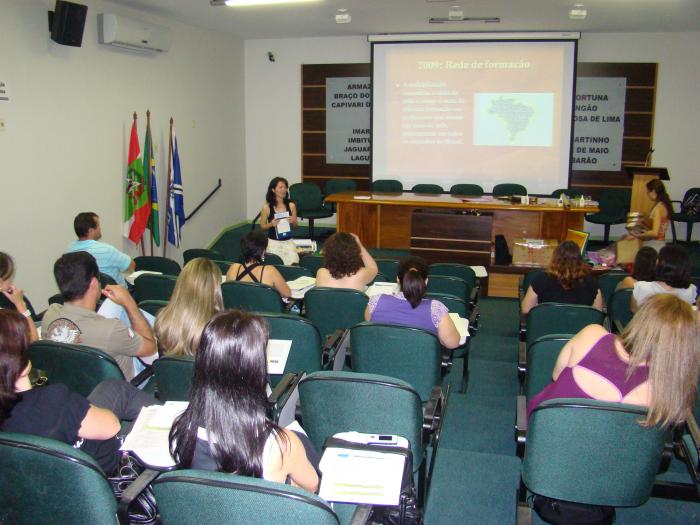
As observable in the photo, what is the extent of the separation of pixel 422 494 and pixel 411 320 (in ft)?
3.58

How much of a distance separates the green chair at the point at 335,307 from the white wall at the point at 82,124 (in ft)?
10.8

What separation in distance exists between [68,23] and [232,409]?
5.53 m

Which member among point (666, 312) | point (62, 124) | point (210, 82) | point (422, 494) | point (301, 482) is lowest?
point (422, 494)

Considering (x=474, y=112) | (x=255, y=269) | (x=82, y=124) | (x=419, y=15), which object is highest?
(x=419, y=15)

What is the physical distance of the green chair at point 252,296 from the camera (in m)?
4.29

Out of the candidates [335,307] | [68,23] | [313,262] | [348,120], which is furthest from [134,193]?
[348,120]

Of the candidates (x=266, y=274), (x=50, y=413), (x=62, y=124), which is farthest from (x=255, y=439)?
(x=62, y=124)

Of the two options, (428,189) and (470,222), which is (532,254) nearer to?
(470,222)

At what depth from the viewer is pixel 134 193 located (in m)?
7.51

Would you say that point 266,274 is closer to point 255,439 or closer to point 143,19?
point 255,439

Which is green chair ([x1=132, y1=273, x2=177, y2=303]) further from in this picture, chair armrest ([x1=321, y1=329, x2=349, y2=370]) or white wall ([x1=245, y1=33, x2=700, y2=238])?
white wall ([x1=245, y1=33, x2=700, y2=238])

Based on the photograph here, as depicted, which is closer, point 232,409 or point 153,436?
point 232,409

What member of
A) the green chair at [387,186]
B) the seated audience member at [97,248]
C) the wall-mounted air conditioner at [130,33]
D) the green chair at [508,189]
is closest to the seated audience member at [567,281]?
the seated audience member at [97,248]

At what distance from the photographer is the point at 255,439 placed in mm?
1880
